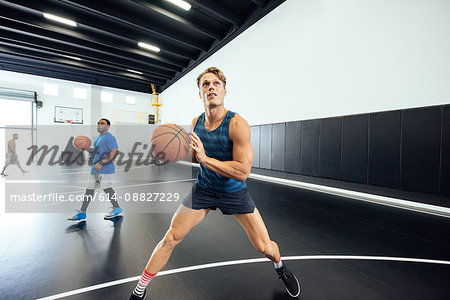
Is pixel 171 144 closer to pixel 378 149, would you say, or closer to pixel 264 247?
pixel 264 247

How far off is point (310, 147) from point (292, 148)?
1.58 ft

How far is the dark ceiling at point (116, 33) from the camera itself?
18.7ft

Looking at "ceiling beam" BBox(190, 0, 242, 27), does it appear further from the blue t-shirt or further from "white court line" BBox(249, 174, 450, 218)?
"white court line" BBox(249, 174, 450, 218)

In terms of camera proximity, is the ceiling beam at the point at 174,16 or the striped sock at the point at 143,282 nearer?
the striped sock at the point at 143,282

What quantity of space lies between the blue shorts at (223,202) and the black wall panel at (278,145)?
13.6 ft

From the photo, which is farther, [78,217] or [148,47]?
[148,47]

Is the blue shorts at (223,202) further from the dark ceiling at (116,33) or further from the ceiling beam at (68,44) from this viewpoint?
the ceiling beam at (68,44)

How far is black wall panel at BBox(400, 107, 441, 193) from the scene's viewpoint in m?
2.97

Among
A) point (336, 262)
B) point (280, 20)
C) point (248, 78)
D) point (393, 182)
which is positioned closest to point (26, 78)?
point (248, 78)

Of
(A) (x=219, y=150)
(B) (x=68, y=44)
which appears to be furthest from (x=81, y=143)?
(B) (x=68, y=44)

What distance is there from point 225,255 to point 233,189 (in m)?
0.95

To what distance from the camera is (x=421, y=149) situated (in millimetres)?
3094

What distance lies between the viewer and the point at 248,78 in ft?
20.9

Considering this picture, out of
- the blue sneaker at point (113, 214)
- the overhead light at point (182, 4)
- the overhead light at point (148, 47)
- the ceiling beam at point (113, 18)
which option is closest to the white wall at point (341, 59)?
the overhead light at point (182, 4)
